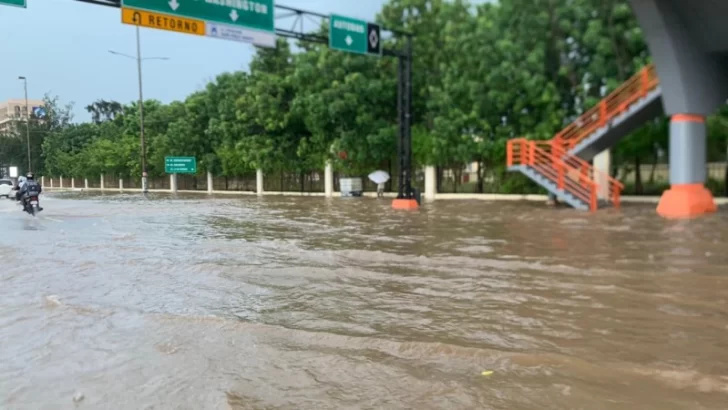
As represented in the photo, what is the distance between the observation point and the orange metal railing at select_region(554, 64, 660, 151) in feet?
55.5

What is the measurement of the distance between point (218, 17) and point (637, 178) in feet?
54.2

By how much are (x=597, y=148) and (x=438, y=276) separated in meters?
13.5

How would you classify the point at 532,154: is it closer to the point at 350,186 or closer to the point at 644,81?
the point at 644,81

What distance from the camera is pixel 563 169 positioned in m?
18.3

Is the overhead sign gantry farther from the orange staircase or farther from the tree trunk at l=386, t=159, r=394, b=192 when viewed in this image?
the tree trunk at l=386, t=159, r=394, b=192

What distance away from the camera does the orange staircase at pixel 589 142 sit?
1711 cm

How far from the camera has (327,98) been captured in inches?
1125

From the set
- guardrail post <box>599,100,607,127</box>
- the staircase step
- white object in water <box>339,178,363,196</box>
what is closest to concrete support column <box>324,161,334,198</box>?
white object in water <box>339,178,363,196</box>

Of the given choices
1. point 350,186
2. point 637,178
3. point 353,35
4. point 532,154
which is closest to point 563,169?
point 532,154

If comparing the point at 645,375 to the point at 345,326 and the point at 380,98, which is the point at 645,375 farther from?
the point at 380,98

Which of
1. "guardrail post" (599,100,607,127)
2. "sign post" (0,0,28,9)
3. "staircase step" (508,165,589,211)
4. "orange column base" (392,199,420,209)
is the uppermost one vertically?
"sign post" (0,0,28,9)

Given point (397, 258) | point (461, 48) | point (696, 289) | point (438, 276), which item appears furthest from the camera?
point (461, 48)

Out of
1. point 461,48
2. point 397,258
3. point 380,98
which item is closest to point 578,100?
point 461,48

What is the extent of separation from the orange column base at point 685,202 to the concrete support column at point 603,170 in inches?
208
